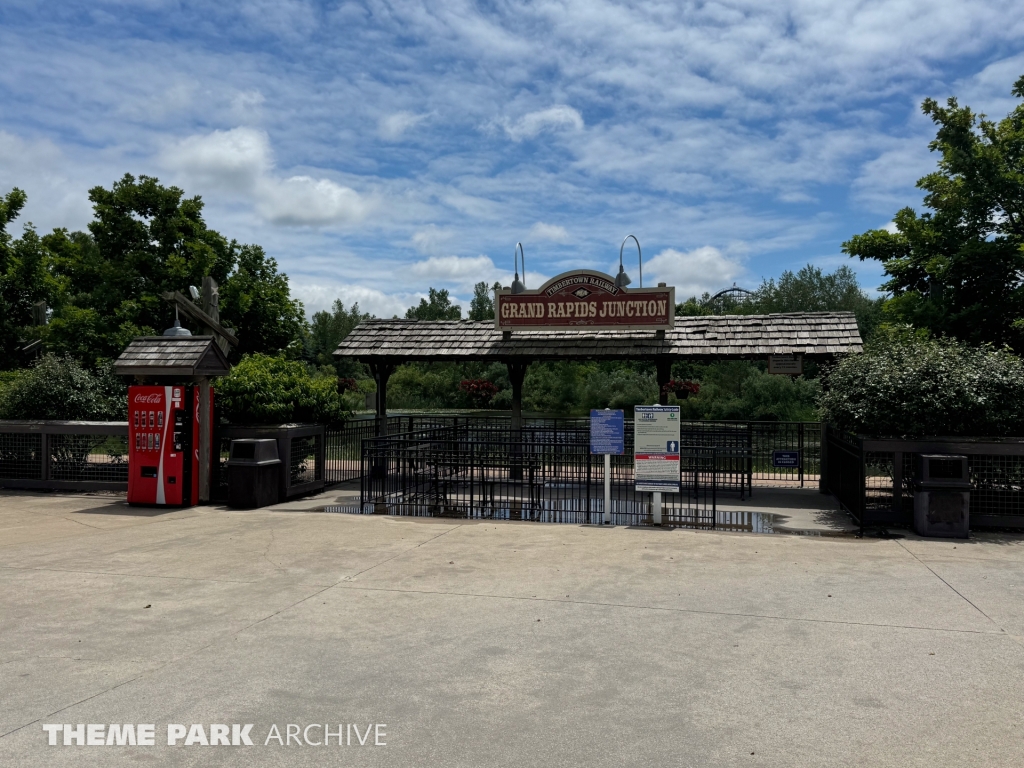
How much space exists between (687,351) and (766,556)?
683 centimetres

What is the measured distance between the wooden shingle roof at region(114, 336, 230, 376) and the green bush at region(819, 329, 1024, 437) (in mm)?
9731

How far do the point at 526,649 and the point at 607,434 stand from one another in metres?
5.97

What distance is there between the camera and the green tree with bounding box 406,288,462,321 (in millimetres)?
83375

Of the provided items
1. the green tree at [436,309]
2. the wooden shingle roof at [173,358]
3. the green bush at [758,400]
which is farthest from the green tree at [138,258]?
the green tree at [436,309]

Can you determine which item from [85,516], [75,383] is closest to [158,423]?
[85,516]

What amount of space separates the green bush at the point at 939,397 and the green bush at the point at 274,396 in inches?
340

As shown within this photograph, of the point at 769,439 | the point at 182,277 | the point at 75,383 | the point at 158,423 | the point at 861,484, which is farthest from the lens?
the point at 182,277

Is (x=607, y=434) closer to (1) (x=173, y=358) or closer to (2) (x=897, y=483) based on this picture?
(2) (x=897, y=483)

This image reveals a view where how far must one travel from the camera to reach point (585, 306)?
1538cm

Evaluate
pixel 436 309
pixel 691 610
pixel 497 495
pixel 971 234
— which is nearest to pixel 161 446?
pixel 497 495

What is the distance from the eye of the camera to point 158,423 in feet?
40.3

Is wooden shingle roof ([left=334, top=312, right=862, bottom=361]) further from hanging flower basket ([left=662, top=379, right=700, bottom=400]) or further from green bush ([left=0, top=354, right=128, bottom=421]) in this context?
hanging flower basket ([left=662, top=379, right=700, bottom=400])

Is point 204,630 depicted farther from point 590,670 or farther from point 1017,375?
point 1017,375

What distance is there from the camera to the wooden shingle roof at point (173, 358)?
39.8ft
